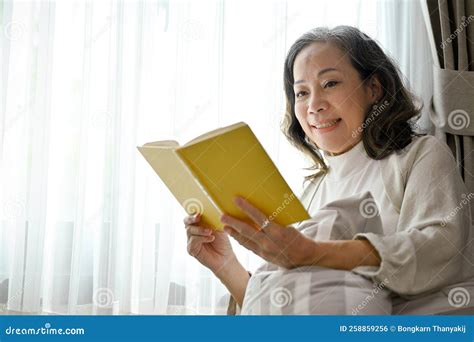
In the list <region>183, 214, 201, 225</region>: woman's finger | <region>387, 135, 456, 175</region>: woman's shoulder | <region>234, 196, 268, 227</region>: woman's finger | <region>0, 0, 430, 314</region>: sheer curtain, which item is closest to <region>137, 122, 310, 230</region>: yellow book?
<region>234, 196, 268, 227</region>: woman's finger

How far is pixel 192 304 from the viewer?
2.27 meters

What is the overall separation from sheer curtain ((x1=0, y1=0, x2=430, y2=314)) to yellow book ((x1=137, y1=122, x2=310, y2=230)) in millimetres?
1126

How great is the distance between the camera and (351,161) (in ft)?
4.87

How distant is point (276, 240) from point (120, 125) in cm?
136

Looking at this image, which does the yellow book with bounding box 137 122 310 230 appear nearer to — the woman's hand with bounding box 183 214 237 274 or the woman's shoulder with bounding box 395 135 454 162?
the woman's hand with bounding box 183 214 237 274

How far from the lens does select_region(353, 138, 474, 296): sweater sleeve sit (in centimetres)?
113

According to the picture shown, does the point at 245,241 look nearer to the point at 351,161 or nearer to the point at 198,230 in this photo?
the point at 198,230

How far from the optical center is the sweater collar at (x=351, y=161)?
147 centimetres

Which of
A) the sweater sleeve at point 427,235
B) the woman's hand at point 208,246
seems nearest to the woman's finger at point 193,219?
the woman's hand at point 208,246

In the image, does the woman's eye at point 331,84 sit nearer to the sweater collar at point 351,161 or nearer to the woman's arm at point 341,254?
the sweater collar at point 351,161

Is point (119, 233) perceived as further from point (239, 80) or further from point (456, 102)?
point (456, 102)

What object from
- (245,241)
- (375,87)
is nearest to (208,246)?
(245,241)
